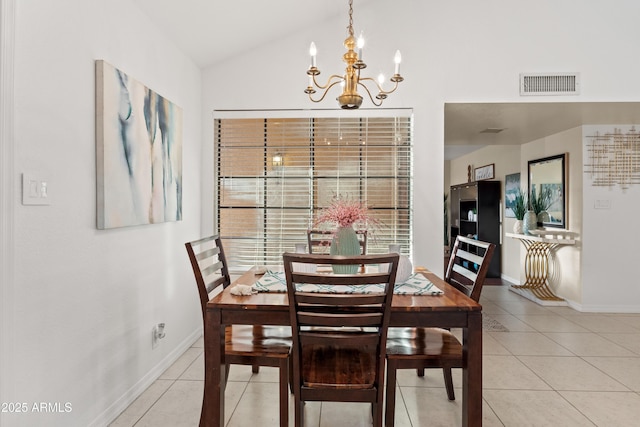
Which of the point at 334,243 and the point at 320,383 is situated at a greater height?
the point at 334,243

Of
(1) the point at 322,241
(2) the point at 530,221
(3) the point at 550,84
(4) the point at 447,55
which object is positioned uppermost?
(4) the point at 447,55

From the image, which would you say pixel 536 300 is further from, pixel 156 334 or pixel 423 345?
pixel 156 334

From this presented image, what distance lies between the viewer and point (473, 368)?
1.64 m

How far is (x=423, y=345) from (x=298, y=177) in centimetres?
209

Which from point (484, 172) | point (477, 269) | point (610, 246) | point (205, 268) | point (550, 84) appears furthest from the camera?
point (484, 172)

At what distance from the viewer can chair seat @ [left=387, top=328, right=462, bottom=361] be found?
1.77 meters

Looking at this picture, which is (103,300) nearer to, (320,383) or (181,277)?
(181,277)

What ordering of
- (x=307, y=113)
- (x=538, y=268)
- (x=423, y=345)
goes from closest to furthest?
(x=423, y=345)
(x=307, y=113)
(x=538, y=268)

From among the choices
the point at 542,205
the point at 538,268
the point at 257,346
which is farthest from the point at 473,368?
the point at 542,205

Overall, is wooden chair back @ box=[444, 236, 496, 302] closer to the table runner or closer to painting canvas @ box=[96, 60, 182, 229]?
the table runner

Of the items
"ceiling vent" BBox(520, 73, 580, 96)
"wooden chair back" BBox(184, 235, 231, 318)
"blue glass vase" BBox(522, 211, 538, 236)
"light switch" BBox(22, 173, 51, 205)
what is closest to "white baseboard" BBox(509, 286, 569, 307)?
"blue glass vase" BBox(522, 211, 538, 236)

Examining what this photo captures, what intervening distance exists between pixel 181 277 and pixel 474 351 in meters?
2.23

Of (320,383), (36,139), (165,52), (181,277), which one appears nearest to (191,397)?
(181,277)

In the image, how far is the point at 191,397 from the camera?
2.31 metres
